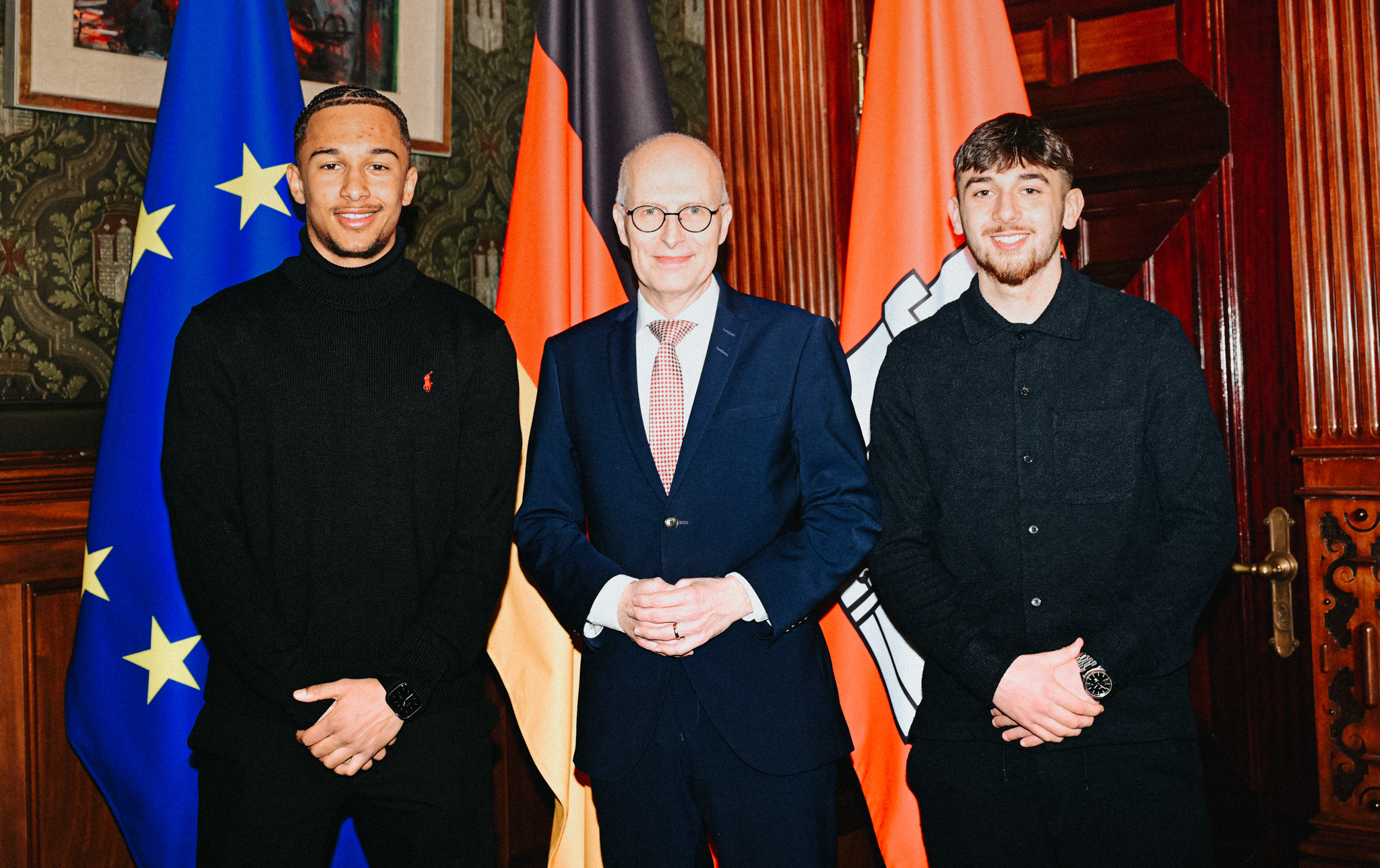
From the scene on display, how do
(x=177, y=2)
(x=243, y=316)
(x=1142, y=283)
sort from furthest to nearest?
(x=1142, y=283) < (x=177, y=2) < (x=243, y=316)

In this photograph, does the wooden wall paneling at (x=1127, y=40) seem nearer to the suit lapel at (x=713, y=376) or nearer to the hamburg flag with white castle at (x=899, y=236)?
the hamburg flag with white castle at (x=899, y=236)

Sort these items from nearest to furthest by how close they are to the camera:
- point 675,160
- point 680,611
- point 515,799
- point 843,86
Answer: point 680,611 → point 675,160 → point 515,799 → point 843,86

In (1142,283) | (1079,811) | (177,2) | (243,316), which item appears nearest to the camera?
(1079,811)

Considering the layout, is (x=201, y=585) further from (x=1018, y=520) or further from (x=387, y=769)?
(x=1018, y=520)

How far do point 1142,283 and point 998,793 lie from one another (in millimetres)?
1407

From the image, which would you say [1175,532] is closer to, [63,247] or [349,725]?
[349,725]

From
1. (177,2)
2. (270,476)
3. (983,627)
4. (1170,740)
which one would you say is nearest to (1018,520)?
(983,627)

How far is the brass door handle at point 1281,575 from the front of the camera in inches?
82.3

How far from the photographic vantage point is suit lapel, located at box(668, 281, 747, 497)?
1604mm

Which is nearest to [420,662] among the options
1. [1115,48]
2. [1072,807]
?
[1072,807]

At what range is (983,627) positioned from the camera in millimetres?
1576

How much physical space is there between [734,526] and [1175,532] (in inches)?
27.2

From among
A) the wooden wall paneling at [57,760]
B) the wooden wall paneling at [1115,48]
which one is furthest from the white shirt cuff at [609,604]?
the wooden wall paneling at [1115,48]

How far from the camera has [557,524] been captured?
1684 mm
